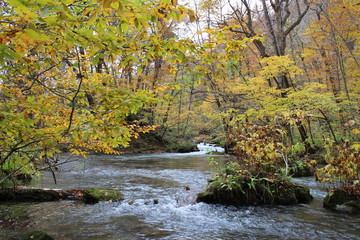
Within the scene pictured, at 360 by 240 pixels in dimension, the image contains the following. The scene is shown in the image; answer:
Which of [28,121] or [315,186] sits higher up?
[28,121]

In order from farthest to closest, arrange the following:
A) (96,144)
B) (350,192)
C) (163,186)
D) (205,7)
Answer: (205,7)
(163,186)
(350,192)
(96,144)

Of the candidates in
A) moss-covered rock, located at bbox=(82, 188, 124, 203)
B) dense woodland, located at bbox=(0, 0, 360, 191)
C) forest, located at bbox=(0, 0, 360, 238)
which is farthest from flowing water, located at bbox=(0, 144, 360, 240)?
dense woodland, located at bbox=(0, 0, 360, 191)

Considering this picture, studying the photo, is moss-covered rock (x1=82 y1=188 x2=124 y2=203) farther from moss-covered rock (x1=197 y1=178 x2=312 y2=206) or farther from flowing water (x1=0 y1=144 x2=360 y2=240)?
moss-covered rock (x1=197 y1=178 x2=312 y2=206)

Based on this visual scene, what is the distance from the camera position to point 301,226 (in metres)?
4.32

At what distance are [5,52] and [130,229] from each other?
371cm

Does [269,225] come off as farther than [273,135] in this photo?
No

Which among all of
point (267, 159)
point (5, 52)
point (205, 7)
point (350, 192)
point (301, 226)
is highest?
point (205, 7)

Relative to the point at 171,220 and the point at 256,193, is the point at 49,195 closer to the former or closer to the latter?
the point at 171,220

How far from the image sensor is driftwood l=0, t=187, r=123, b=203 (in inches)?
219

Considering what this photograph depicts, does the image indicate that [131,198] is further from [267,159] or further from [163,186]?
[267,159]

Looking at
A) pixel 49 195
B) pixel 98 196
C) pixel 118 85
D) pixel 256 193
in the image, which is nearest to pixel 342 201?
pixel 256 193

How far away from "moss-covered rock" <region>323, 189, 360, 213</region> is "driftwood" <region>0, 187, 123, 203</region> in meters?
4.93

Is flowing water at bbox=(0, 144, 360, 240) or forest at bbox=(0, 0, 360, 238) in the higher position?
forest at bbox=(0, 0, 360, 238)

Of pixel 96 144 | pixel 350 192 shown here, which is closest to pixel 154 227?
pixel 96 144
